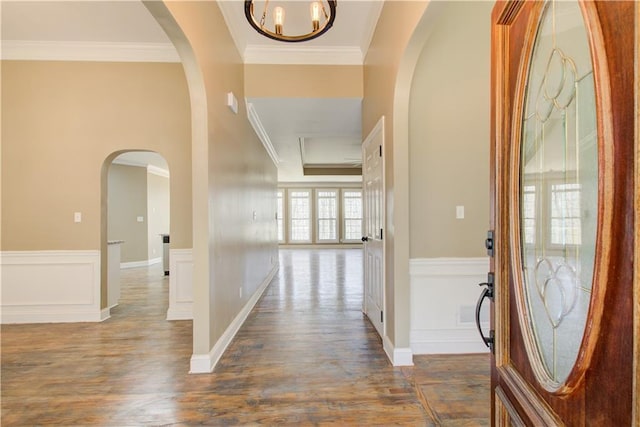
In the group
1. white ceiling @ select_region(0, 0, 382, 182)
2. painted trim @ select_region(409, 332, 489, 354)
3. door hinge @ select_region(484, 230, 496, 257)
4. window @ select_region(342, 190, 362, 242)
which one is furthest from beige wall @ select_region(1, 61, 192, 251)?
window @ select_region(342, 190, 362, 242)

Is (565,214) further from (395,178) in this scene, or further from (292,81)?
(292,81)

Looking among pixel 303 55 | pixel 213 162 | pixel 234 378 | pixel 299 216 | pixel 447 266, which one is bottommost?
pixel 234 378

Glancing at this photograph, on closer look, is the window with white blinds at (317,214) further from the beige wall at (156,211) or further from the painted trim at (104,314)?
the painted trim at (104,314)

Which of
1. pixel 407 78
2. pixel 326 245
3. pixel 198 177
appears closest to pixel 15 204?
pixel 198 177

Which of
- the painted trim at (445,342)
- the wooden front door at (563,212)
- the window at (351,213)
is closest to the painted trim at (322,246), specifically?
the window at (351,213)

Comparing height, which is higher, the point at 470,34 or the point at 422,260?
the point at 470,34

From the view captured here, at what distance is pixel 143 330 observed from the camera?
10.9ft

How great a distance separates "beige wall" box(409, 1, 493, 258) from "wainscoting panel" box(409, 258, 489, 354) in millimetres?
106

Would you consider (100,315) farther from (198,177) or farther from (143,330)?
(198,177)

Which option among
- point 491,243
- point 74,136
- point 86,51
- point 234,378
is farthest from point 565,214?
point 86,51

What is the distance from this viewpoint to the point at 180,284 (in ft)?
12.2

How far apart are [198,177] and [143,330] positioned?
206cm

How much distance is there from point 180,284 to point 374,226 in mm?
2434

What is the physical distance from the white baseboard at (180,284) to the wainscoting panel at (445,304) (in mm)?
2603
